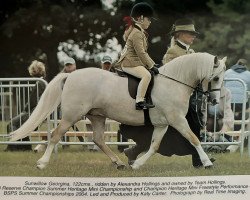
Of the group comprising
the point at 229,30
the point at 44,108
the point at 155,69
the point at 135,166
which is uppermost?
the point at 229,30

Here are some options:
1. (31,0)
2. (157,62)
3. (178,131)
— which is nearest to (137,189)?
(178,131)

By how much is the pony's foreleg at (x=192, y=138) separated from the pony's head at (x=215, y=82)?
4.1 inches

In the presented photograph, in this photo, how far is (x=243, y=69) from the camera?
240cm

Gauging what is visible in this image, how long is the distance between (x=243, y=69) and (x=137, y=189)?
47cm

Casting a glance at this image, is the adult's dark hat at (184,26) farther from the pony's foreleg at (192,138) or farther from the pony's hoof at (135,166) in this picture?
the pony's hoof at (135,166)

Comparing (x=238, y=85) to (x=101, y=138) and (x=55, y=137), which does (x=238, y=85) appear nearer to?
(x=101, y=138)

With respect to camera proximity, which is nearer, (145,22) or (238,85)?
(145,22)

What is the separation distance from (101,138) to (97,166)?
9 centimetres

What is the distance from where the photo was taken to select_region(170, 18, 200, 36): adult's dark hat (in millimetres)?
2350

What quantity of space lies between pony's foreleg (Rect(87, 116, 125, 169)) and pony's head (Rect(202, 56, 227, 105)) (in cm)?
32

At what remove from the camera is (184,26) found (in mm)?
2348

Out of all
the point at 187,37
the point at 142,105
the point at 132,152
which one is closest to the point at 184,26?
the point at 187,37

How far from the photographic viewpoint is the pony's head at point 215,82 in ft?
7.75

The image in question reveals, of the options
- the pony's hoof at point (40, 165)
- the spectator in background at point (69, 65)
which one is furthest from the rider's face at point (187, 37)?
the pony's hoof at point (40, 165)
